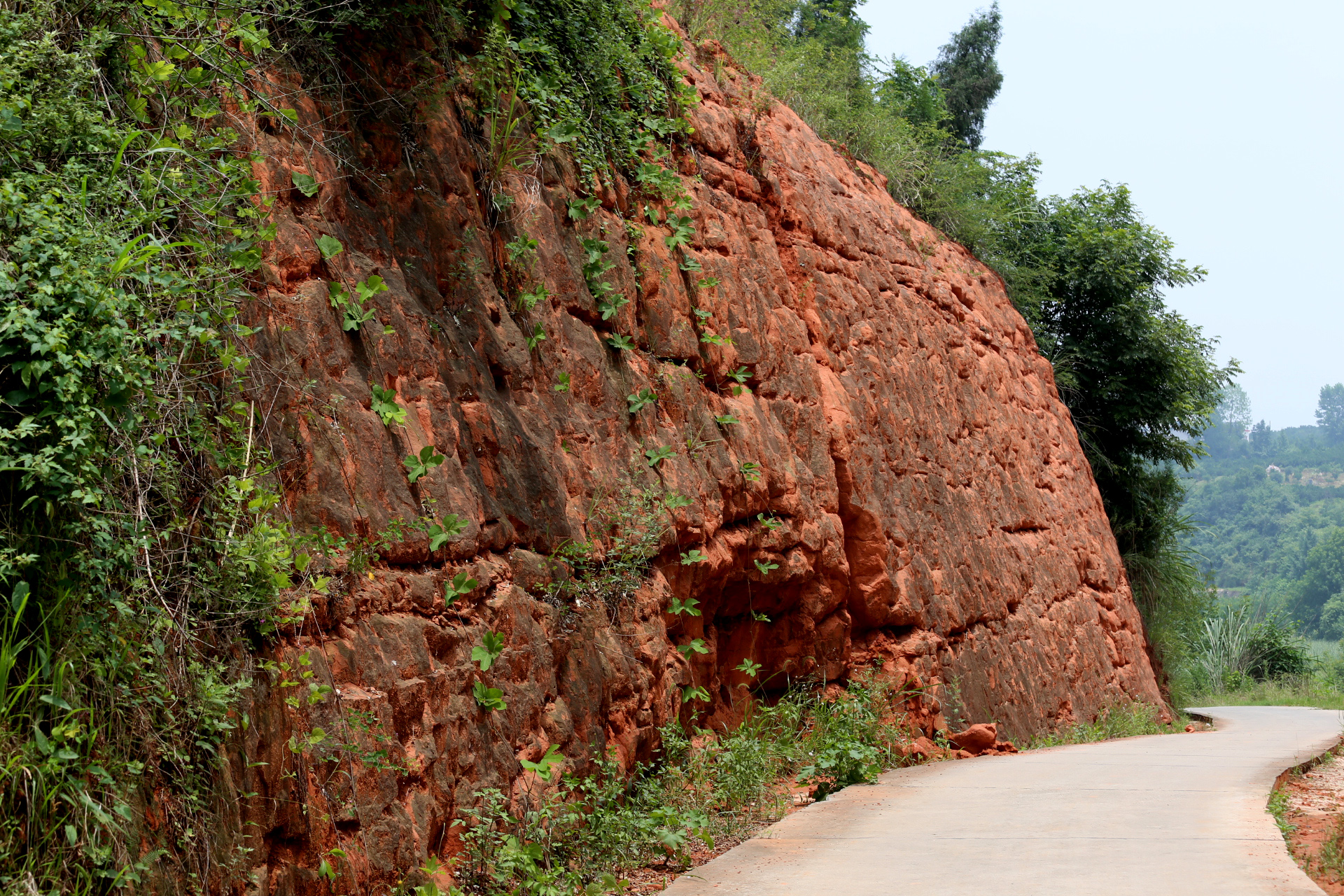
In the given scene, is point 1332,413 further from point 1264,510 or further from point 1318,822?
point 1318,822

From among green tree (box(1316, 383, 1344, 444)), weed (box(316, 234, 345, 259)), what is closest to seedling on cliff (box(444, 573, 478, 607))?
weed (box(316, 234, 345, 259))

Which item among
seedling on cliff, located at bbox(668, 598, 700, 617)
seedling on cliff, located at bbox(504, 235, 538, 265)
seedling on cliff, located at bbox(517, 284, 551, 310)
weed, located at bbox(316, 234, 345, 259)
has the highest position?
seedling on cliff, located at bbox(504, 235, 538, 265)

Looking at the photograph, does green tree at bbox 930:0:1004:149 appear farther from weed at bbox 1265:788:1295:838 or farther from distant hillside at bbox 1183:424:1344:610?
distant hillside at bbox 1183:424:1344:610

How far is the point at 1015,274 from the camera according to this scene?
54.9ft

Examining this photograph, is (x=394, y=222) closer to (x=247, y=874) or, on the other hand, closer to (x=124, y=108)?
(x=124, y=108)

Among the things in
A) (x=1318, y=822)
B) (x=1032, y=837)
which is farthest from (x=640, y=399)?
(x=1318, y=822)

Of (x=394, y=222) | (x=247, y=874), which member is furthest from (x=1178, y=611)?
(x=247, y=874)

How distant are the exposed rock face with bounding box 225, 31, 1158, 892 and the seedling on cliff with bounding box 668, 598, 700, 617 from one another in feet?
0.30

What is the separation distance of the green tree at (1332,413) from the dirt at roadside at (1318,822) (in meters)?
169

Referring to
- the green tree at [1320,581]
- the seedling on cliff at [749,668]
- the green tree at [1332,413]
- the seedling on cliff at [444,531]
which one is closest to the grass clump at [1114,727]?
the seedling on cliff at [749,668]

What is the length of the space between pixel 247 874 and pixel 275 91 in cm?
374

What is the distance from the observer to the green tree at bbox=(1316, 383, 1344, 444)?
153 m

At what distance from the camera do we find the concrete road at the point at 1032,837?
454 centimetres

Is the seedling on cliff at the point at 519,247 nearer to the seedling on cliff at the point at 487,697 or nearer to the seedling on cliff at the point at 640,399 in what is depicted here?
the seedling on cliff at the point at 640,399
